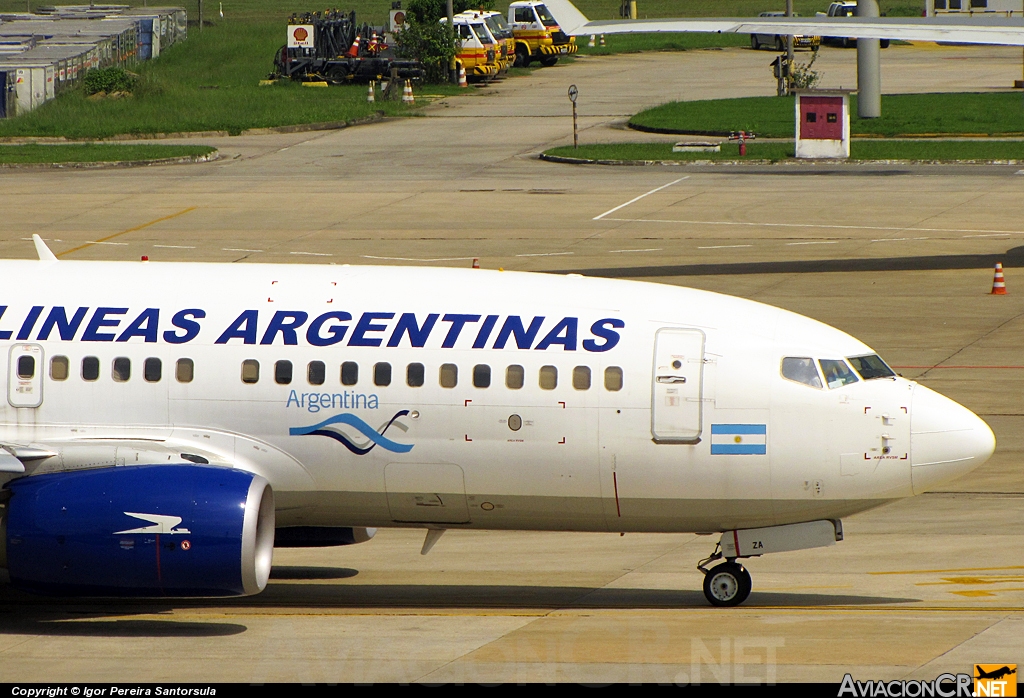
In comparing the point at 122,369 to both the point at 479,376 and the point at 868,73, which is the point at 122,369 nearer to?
the point at 479,376

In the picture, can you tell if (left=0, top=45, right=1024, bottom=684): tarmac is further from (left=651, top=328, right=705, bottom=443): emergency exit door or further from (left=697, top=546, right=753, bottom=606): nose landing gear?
(left=651, top=328, right=705, bottom=443): emergency exit door

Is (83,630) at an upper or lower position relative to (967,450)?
lower

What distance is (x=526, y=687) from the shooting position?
14.4 meters

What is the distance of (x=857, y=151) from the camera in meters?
59.0

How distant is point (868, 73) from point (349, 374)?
172 ft

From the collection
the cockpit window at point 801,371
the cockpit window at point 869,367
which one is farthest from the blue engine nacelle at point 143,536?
the cockpit window at point 869,367

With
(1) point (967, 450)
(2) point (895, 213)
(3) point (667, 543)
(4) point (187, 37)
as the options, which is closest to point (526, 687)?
(1) point (967, 450)

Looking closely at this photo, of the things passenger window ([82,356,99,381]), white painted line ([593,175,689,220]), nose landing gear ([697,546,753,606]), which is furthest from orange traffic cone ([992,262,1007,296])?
passenger window ([82,356,99,381])

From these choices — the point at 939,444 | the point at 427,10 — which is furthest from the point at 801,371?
the point at 427,10

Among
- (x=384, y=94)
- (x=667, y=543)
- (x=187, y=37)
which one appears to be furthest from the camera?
(x=187, y=37)

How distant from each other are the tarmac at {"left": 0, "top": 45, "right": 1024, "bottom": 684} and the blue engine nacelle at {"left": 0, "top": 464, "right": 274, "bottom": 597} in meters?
0.67

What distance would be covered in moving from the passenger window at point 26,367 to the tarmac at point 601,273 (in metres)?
2.84

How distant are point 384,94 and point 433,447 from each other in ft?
215

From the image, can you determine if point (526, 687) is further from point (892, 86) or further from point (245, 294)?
point (892, 86)
